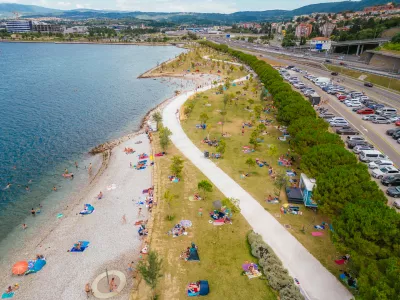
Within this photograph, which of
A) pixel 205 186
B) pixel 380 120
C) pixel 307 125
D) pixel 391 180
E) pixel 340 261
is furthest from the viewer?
pixel 380 120

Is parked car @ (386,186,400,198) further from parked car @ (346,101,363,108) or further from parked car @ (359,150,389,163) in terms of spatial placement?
parked car @ (346,101,363,108)

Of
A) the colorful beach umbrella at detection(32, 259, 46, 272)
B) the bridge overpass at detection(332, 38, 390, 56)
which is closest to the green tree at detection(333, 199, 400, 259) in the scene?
the colorful beach umbrella at detection(32, 259, 46, 272)

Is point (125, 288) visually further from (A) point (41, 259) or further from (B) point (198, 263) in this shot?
(A) point (41, 259)

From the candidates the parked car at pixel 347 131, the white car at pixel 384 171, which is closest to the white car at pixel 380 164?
the white car at pixel 384 171

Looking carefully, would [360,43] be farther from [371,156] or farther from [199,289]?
[199,289]

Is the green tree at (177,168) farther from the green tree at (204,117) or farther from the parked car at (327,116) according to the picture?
the parked car at (327,116)

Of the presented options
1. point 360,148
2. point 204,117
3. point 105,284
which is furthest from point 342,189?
point 204,117

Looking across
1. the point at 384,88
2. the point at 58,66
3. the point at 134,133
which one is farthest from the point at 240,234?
the point at 58,66
